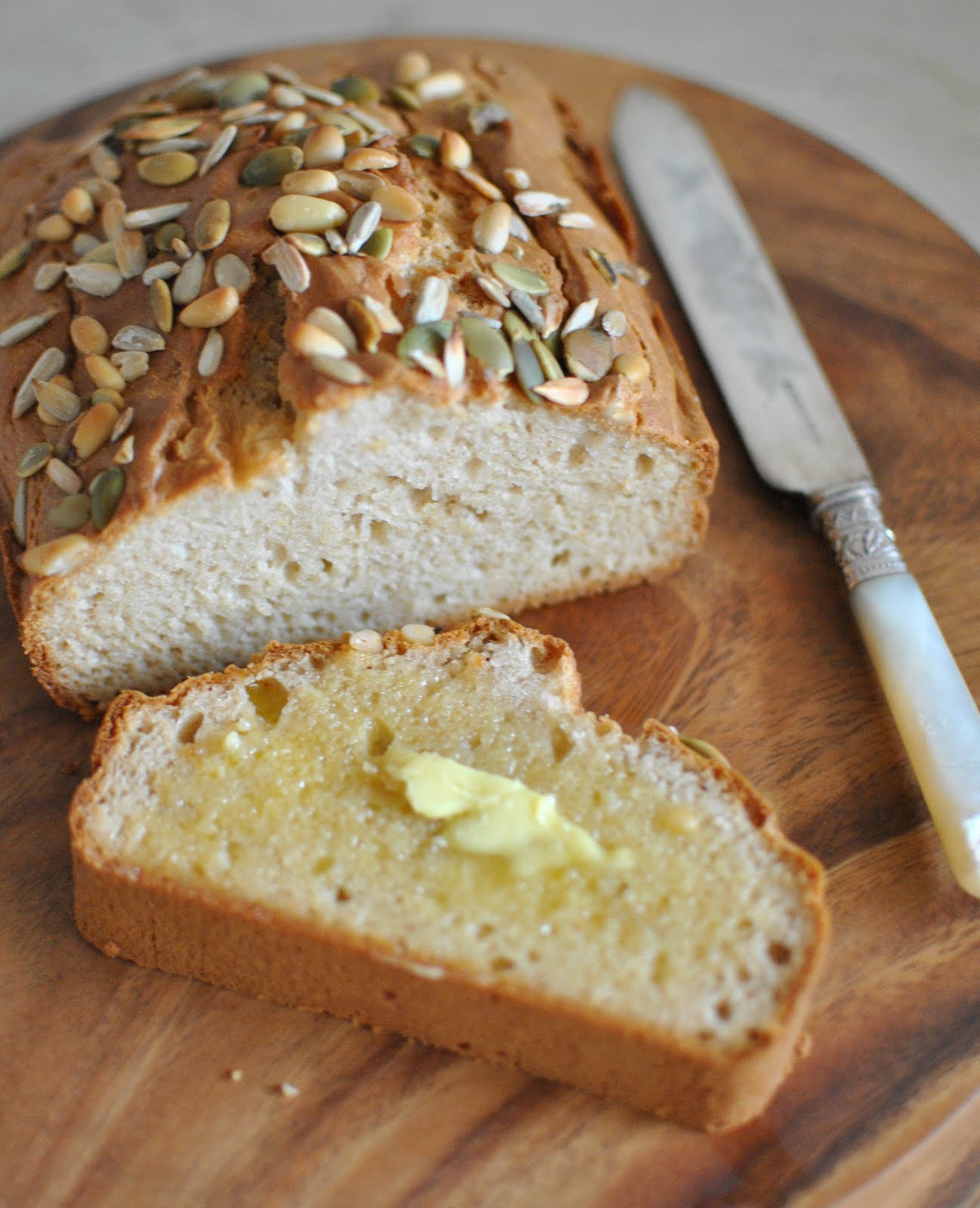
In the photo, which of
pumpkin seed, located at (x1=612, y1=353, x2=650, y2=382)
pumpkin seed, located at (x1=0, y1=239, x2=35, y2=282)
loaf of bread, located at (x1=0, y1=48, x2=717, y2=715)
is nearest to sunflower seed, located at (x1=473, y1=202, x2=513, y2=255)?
loaf of bread, located at (x1=0, y1=48, x2=717, y2=715)

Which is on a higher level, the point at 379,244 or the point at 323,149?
the point at 323,149

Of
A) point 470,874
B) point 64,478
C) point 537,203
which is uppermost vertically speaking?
point 537,203

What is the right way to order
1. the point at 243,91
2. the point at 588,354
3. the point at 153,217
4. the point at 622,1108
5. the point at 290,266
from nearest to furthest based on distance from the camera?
the point at 622,1108 → the point at 290,266 → the point at 588,354 → the point at 153,217 → the point at 243,91

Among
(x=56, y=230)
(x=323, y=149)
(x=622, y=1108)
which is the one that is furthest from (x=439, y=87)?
(x=622, y=1108)

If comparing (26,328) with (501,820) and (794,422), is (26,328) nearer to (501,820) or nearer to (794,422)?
(501,820)

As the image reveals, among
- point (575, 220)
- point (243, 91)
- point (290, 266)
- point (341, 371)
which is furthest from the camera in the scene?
point (243, 91)

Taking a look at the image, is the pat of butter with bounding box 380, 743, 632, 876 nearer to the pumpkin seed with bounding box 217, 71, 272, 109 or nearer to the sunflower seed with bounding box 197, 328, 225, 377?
the sunflower seed with bounding box 197, 328, 225, 377
